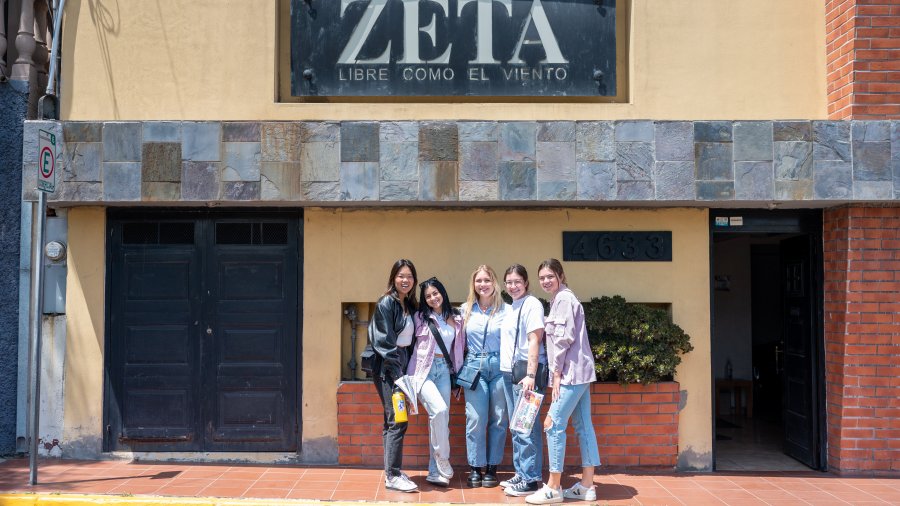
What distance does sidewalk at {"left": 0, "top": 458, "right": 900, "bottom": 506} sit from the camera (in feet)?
19.4

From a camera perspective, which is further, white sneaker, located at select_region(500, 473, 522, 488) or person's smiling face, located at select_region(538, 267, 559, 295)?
white sneaker, located at select_region(500, 473, 522, 488)

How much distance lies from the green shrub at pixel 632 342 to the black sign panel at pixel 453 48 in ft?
7.24

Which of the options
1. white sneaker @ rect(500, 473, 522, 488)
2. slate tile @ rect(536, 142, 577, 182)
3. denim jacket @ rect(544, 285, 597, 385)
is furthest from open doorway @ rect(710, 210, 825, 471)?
white sneaker @ rect(500, 473, 522, 488)

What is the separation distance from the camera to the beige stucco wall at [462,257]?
7.09 metres

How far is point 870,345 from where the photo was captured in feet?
22.2

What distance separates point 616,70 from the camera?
7184 mm

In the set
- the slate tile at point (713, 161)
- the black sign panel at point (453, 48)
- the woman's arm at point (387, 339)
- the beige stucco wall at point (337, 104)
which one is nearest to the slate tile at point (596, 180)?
the beige stucco wall at point (337, 104)

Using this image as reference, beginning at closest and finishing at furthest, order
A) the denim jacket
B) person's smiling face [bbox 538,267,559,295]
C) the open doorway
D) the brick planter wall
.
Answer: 1. the denim jacket
2. person's smiling face [bbox 538,267,559,295]
3. the brick planter wall
4. the open doorway

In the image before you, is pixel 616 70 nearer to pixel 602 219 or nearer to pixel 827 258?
pixel 602 219

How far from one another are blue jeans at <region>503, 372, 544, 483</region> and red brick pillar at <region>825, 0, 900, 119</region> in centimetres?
407

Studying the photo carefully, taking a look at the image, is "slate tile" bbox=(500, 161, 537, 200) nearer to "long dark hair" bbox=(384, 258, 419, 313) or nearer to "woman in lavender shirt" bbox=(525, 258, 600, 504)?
"woman in lavender shirt" bbox=(525, 258, 600, 504)

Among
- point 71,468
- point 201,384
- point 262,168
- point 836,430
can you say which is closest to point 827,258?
point 836,430

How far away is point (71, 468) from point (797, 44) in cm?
813

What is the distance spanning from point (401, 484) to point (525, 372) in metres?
1.44
